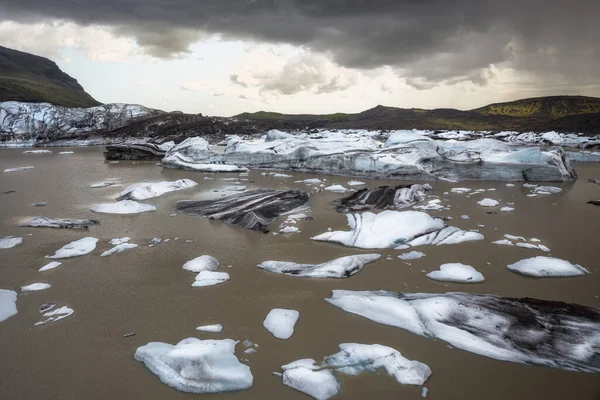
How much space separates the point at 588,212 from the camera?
320 inches

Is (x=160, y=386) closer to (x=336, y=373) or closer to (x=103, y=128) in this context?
(x=336, y=373)

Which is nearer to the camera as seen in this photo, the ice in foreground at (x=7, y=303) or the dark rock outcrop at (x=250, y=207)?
the ice in foreground at (x=7, y=303)

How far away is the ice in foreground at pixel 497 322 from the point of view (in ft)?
10.1

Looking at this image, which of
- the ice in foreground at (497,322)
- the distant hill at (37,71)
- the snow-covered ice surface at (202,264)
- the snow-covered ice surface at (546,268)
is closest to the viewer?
the ice in foreground at (497,322)

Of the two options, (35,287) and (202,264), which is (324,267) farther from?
(35,287)

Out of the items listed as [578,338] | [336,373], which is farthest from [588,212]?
[336,373]

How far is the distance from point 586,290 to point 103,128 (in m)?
37.4

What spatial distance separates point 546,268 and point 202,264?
458cm

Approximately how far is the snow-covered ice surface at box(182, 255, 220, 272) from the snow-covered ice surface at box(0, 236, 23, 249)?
10.4ft

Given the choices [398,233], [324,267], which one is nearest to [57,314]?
[324,267]

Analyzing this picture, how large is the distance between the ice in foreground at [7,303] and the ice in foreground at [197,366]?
1.77 metres

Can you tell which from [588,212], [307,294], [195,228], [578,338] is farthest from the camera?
[588,212]

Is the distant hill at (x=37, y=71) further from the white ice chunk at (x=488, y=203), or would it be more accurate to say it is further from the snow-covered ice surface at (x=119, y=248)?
the white ice chunk at (x=488, y=203)

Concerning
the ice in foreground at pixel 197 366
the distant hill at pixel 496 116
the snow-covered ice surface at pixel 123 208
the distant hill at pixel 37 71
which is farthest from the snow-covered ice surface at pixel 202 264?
the distant hill at pixel 37 71
